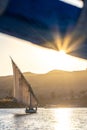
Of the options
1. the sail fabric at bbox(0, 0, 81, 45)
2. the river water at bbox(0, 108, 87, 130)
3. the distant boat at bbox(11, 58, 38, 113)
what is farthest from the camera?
the distant boat at bbox(11, 58, 38, 113)

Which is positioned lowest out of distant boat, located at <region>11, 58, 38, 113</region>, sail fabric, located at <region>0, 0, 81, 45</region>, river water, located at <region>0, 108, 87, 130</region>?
sail fabric, located at <region>0, 0, 81, 45</region>

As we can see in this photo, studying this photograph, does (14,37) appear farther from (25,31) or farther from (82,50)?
(82,50)

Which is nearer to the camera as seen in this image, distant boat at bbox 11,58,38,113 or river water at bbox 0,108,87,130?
river water at bbox 0,108,87,130

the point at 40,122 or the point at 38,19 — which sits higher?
the point at 40,122

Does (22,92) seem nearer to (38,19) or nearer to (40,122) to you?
(40,122)

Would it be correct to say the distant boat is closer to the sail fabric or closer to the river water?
the river water

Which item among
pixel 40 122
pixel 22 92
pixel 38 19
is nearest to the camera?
pixel 38 19

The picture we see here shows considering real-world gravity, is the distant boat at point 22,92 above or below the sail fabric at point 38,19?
above

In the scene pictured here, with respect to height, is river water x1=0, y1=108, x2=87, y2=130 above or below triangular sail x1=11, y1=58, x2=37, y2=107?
below

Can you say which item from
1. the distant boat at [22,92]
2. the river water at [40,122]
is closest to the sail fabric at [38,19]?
the river water at [40,122]

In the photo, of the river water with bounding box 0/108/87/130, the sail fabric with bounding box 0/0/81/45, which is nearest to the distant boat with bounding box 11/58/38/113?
the river water with bounding box 0/108/87/130

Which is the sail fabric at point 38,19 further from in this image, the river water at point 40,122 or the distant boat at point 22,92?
the distant boat at point 22,92

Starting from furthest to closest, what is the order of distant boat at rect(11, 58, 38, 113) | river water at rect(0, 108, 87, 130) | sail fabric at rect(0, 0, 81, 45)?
distant boat at rect(11, 58, 38, 113)
river water at rect(0, 108, 87, 130)
sail fabric at rect(0, 0, 81, 45)

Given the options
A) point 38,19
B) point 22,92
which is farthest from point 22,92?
point 38,19
